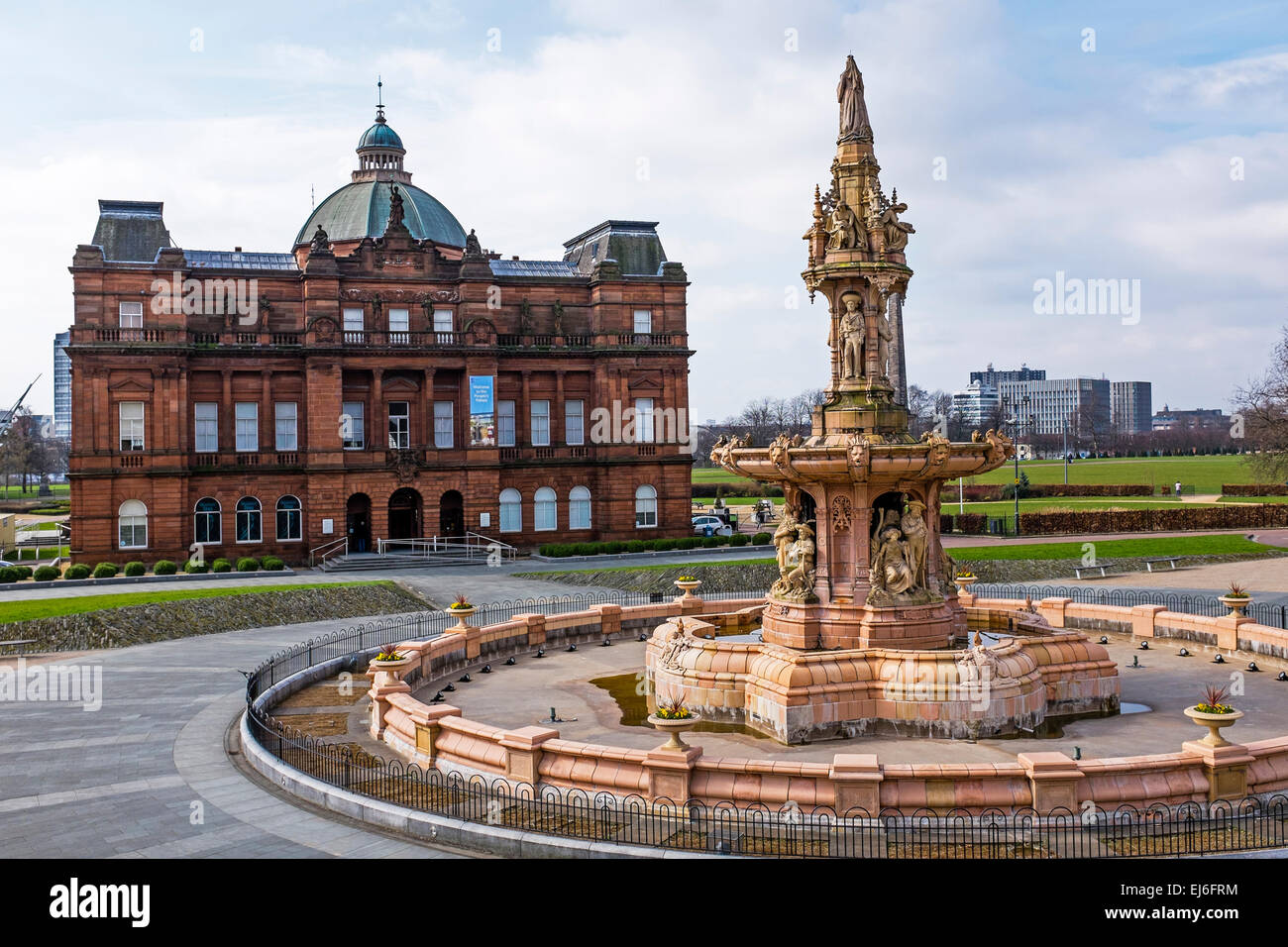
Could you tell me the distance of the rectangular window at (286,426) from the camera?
60.6 meters

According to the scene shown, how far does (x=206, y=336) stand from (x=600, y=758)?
4982 centimetres

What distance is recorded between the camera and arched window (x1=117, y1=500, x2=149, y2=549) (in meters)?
56.8

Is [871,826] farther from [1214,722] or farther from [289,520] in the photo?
[289,520]

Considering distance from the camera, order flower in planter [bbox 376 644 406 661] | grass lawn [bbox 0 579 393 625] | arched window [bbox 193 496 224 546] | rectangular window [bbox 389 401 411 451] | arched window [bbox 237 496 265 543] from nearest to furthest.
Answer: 1. flower in planter [bbox 376 644 406 661]
2. grass lawn [bbox 0 579 393 625]
3. arched window [bbox 193 496 224 546]
4. arched window [bbox 237 496 265 543]
5. rectangular window [bbox 389 401 411 451]

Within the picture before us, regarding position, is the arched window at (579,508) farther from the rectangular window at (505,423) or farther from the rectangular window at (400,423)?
the rectangular window at (400,423)

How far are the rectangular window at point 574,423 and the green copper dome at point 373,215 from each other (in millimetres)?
13740

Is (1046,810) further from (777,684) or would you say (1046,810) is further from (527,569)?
(527,569)

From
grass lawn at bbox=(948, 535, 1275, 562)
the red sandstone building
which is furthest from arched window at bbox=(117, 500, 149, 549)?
grass lawn at bbox=(948, 535, 1275, 562)

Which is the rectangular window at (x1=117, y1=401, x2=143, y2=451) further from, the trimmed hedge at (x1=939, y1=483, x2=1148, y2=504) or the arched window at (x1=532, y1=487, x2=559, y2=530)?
the trimmed hedge at (x1=939, y1=483, x2=1148, y2=504)

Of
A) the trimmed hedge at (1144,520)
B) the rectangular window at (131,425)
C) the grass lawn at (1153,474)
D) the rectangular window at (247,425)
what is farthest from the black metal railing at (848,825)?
the grass lawn at (1153,474)

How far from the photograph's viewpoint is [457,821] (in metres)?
15.5

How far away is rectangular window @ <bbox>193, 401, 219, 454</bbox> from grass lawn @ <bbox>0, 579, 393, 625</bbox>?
18.6 m

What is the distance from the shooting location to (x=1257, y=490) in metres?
86.8

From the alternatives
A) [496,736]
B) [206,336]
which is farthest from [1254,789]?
[206,336]
